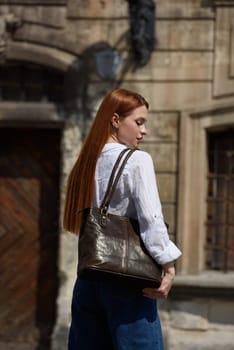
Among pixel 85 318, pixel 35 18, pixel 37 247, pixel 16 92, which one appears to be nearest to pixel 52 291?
pixel 37 247

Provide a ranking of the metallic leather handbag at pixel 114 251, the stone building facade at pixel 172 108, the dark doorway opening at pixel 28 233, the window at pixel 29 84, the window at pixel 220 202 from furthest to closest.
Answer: the dark doorway opening at pixel 28 233 → the window at pixel 29 84 → the window at pixel 220 202 → the stone building facade at pixel 172 108 → the metallic leather handbag at pixel 114 251

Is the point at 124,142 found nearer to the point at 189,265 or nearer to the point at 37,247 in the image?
the point at 189,265

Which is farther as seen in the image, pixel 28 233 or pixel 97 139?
pixel 28 233

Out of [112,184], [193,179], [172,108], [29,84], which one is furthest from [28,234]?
[112,184]

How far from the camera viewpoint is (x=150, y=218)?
314cm

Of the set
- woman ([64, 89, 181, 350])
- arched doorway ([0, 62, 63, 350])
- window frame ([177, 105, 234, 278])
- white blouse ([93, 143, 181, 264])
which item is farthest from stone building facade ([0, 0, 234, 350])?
white blouse ([93, 143, 181, 264])

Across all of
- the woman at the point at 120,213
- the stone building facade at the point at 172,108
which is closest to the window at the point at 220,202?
the stone building facade at the point at 172,108

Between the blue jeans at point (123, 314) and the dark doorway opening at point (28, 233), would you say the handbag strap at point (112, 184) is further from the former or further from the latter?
the dark doorway opening at point (28, 233)

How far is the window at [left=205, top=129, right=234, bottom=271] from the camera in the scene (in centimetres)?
695

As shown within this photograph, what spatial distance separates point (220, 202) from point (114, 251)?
153 inches

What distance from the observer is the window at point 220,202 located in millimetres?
6953

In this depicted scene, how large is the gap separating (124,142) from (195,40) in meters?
3.63

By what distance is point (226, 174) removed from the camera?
695 centimetres

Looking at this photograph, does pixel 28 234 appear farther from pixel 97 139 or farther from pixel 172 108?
pixel 97 139
